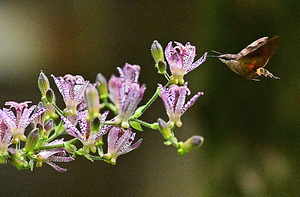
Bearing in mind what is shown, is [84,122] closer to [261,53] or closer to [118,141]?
[118,141]

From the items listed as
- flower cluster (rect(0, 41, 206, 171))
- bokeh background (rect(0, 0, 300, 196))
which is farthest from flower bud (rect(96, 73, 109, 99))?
bokeh background (rect(0, 0, 300, 196))

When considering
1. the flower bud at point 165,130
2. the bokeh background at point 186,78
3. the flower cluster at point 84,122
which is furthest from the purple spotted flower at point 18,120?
the bokeh background at point 186,78

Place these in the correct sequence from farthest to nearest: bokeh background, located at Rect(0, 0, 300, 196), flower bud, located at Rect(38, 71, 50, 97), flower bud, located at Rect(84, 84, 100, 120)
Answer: bokeh background, located at Rect(0, 0, 300, 196) → flower bud, located at Rect(38, 71, 50, 97) → flower bud, located at Rect(84, 84, 100, 120)

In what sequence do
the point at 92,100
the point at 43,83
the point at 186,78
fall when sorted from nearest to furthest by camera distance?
the point at 92,100
the point at 43,83
the point at 186,78

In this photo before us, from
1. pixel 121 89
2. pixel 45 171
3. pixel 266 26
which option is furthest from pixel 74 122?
pixel 266 26

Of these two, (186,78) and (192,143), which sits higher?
(192,143)

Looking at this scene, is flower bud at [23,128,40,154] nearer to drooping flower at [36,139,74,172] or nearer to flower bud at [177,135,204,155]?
drooping flower at [36,139,74,172]

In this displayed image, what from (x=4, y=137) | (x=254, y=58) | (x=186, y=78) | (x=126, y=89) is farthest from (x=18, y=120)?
(x=186, y=78)
